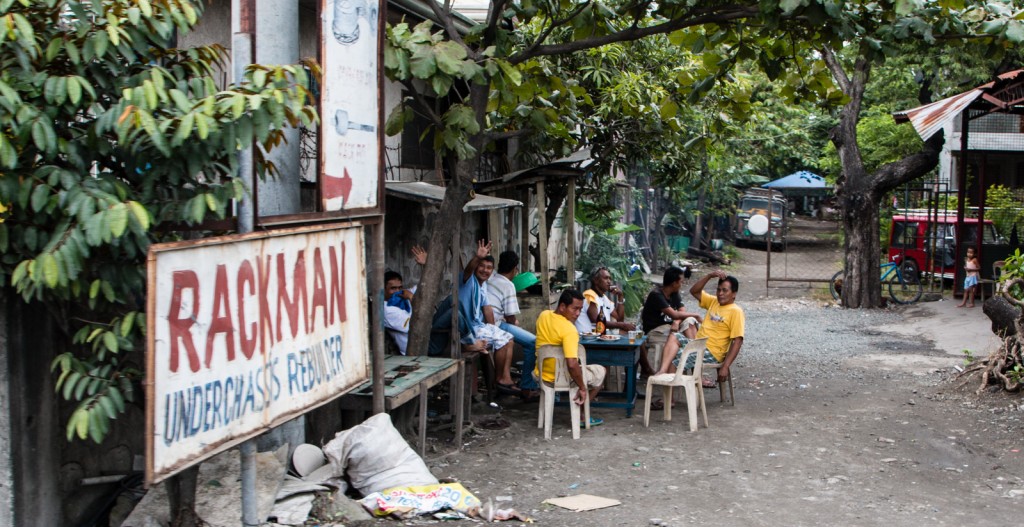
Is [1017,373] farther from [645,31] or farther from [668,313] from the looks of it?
[645,31]

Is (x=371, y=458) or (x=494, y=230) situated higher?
(x=494, y=230)

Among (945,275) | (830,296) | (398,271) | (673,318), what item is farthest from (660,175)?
(945,275)

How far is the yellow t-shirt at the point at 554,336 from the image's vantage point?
830 cm

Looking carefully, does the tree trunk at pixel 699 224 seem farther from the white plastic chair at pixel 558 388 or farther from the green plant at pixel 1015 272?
the white plastic chair at pixel 558 388

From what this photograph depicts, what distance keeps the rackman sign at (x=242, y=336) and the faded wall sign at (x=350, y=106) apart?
1.26 ft

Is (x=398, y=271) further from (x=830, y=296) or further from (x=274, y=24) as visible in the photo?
(x=830, y=296)

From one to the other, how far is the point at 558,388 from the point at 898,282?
14147 mm

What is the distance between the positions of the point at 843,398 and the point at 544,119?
4.47m

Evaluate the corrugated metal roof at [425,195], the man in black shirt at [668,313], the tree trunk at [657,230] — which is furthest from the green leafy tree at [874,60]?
the tree trunk at [657,230]

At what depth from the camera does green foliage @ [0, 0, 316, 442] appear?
13.0 ft

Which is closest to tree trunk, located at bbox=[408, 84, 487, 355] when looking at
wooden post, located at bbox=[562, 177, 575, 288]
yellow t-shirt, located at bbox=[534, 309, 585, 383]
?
yellow t-shirt, located at bbox=[534, 309, 585, 383]

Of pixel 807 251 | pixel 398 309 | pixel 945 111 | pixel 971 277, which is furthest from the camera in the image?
pixel 807 251

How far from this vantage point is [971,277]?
55.5 feet

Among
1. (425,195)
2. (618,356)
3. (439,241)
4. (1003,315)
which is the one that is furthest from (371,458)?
(1003,315)
